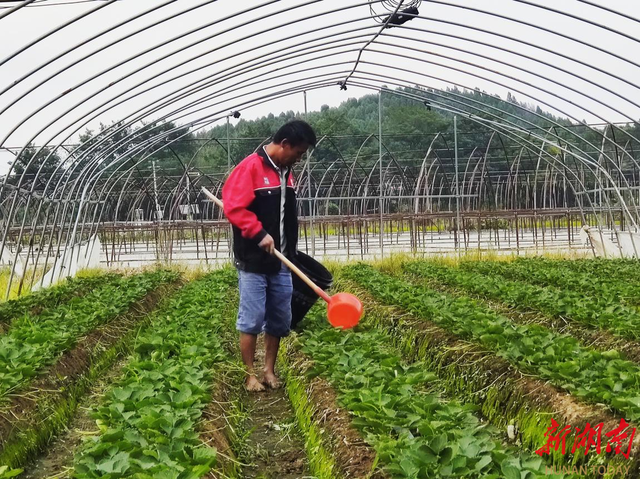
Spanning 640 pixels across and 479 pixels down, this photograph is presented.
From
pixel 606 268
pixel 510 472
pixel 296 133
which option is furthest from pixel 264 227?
pixel 606 268

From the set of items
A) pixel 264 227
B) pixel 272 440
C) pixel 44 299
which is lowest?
pixel 272 440

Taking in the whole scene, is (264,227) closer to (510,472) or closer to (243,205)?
(243,205)

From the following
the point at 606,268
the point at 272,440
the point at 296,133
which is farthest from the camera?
the point at 606,268

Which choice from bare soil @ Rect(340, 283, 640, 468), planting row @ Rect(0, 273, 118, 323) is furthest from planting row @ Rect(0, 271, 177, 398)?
bare soil @ Rect(340, 283, 640, 468)

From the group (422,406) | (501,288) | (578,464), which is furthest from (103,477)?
(501,288)

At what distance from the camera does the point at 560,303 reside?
825 cm

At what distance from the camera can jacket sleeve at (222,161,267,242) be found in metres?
6.09

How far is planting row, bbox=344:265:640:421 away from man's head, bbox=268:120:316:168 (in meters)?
2.28

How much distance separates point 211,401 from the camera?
5367 millimetres

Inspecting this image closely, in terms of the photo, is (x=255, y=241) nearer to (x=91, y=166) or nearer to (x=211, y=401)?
(x=211, y=401)

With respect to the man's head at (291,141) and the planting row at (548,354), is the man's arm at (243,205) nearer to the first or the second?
the man's head at (291,141)

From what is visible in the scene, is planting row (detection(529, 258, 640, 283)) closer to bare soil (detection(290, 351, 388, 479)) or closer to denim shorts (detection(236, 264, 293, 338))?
denim shorts (detection(236, 264, 293, 338))

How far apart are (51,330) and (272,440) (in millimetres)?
2974

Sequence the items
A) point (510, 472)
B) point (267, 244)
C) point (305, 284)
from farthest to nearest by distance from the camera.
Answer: point (305, 284), point (267, 244), point (510, 472)
